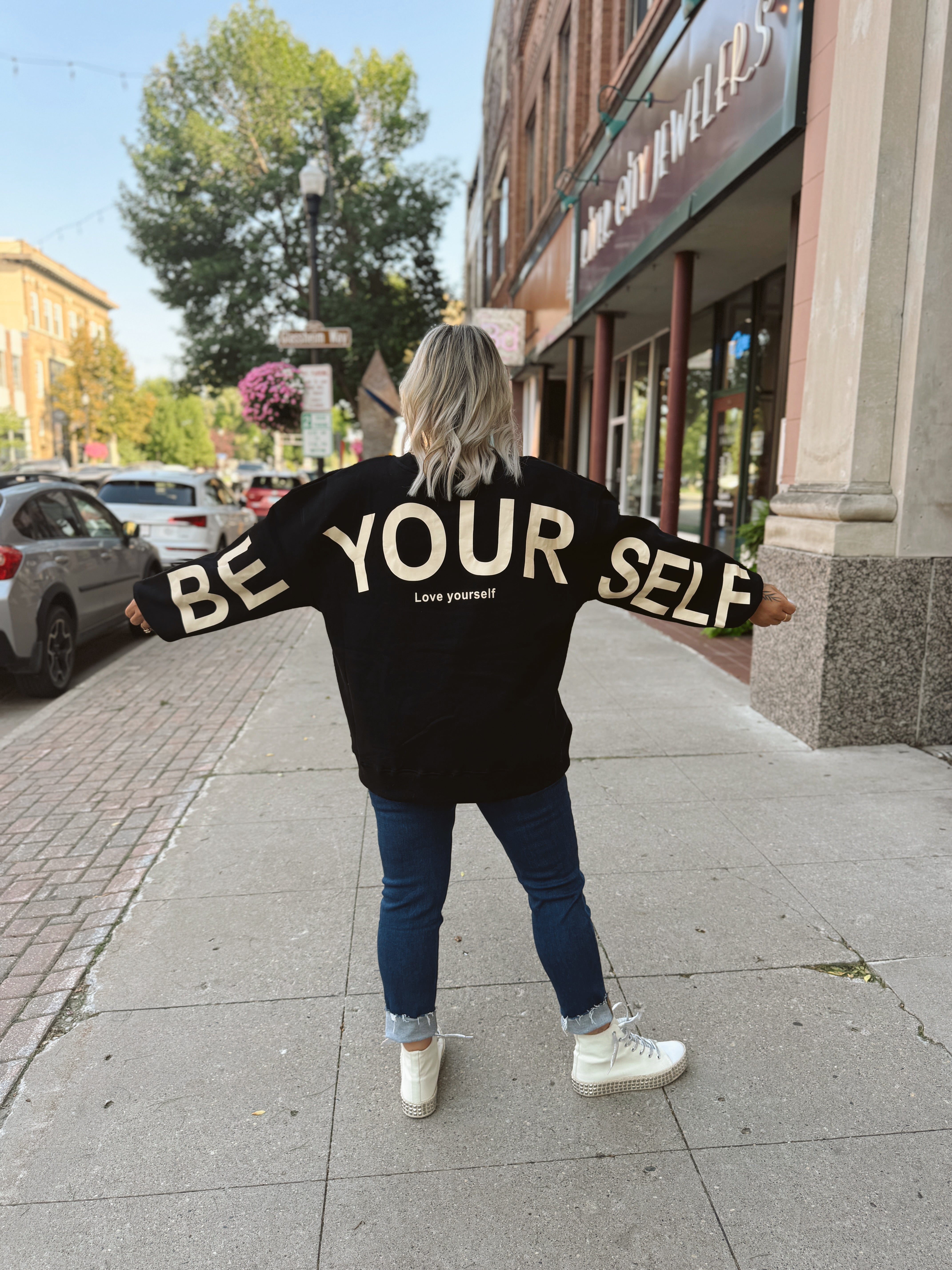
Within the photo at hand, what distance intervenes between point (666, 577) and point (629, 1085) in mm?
1308

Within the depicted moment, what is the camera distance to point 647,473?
14.3 m

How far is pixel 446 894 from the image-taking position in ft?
A: 7.37

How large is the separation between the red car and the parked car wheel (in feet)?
54.2

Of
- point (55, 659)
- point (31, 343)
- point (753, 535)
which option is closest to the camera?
point (55, 659)

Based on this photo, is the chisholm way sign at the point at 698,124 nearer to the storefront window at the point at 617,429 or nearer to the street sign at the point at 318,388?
the storefront window at the point at 617,429

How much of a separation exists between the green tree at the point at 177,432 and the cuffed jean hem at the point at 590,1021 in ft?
218

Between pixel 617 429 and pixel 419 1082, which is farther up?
pixel 617 429

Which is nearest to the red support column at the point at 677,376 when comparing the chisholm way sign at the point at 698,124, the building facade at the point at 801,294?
the building facade at the point at 801,294

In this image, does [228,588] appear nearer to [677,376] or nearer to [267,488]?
[677,376]

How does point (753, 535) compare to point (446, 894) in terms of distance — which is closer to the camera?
point (446, 894)

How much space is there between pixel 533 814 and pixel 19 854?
287 cm

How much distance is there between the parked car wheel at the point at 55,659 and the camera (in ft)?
22.8

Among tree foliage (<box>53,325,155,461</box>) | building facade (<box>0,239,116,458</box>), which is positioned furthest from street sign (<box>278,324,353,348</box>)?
building facade (<box>0,239,116,458</box>)

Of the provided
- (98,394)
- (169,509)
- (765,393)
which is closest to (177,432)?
(98,394)
